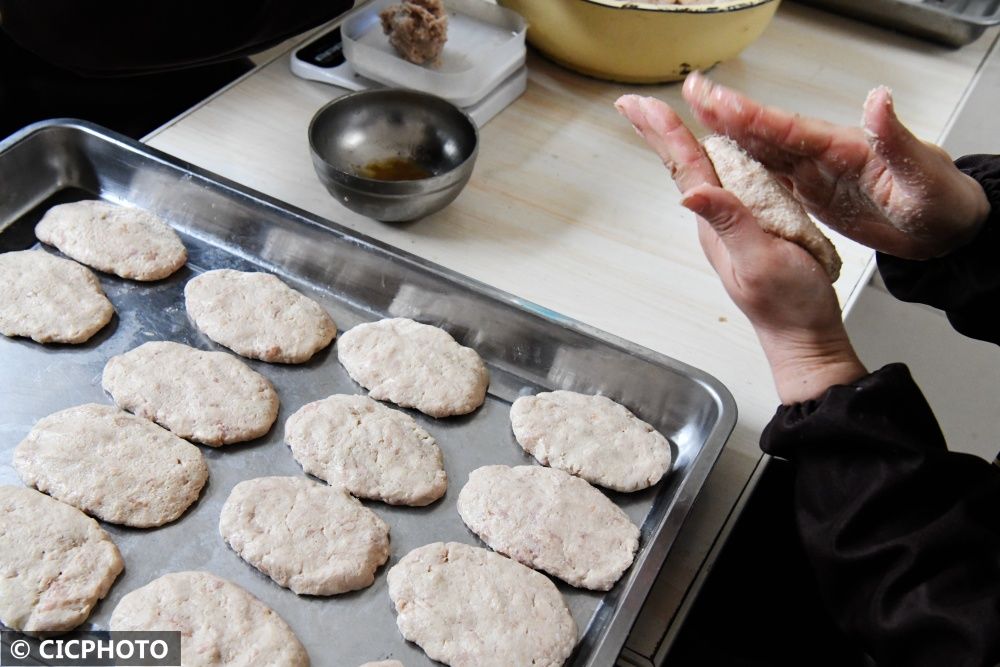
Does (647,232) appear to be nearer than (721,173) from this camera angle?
No

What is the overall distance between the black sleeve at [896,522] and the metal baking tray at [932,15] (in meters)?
1.62

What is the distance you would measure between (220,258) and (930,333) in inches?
85.4

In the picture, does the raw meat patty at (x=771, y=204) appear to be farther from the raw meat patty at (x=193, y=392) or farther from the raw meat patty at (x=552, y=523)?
the raw meat patty at (x=193, y=392)

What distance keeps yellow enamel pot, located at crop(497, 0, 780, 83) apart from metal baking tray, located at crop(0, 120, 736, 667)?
836 mm

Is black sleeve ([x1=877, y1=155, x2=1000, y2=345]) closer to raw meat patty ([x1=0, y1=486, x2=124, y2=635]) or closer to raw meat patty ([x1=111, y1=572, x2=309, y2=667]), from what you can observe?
raw meat patty ([x1=111, y1=572, x2=309, y2=667])

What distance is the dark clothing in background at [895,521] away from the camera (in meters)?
1.02

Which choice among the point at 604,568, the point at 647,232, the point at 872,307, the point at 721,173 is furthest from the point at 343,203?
the point at 872,307

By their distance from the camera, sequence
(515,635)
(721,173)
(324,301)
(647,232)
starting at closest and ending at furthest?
(515,635), (721,173), (324,301), (647,232)

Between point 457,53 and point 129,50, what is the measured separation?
698 millimetres

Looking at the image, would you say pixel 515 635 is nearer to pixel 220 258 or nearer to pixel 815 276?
pixel 815 276

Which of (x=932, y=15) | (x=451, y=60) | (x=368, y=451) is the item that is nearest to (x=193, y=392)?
(x=368, y=451)

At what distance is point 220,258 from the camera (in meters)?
1.62

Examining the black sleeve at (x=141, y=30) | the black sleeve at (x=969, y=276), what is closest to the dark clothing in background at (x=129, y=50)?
the black sleeve at (x=141, y=30)

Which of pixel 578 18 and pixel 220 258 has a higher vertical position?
pixel 578 18
